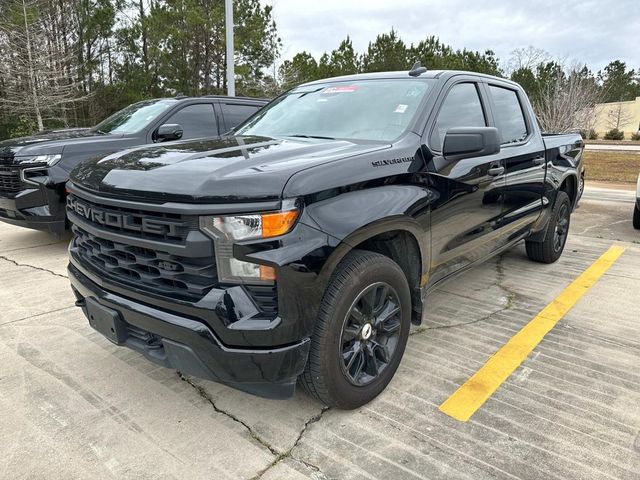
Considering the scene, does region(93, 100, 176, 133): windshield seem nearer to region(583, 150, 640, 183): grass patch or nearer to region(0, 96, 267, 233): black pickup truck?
region(0, 96, 267, 233): black pickup truck

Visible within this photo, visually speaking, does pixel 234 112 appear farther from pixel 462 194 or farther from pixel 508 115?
pixel 462 194

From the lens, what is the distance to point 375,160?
248 centimetres

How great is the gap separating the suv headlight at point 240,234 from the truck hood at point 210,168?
0.08 metres

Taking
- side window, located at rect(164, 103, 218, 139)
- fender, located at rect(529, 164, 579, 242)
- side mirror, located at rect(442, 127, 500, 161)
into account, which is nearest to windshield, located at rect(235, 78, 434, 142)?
side mirror, located at rect(442, 127, 500, 161)

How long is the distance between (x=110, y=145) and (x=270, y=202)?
4.58 metres

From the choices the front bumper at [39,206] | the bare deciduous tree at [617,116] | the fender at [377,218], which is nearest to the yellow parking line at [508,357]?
the fender at [377,218]

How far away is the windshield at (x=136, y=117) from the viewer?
245 inches

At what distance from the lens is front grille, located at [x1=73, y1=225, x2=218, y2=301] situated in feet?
6.73

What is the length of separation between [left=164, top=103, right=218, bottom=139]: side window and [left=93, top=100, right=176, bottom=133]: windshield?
7.4 inches

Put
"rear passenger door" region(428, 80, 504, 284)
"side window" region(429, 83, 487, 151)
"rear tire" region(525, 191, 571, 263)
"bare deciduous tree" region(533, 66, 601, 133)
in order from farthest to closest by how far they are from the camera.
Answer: "bare deciduous tree" region(533, 66, 601, 133), "rear tire" region(525, 191, 571, 263), "side window" region(429, 83, 487, 151), "rear passenger door" region(428, 80, 504, 284)

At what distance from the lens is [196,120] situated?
658 cm

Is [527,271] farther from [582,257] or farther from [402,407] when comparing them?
[402,407]

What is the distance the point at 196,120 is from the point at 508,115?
13.7ft

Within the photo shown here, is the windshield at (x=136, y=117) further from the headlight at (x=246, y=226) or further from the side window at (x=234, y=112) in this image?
the headlight at (x=246, y=226)
